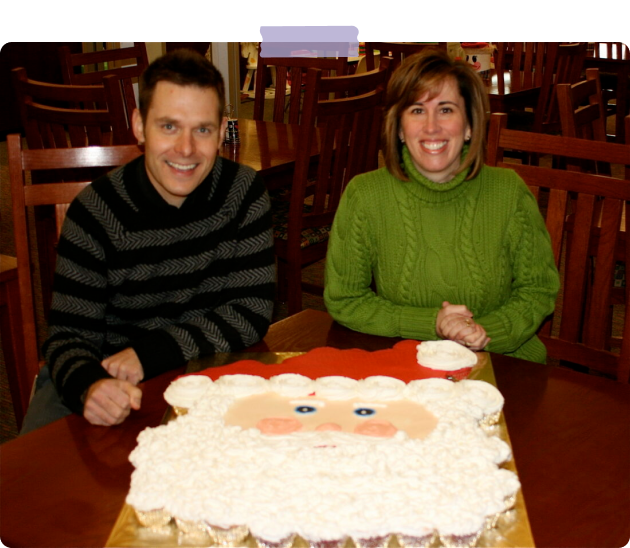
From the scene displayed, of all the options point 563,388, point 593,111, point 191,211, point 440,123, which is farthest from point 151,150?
point 593,111

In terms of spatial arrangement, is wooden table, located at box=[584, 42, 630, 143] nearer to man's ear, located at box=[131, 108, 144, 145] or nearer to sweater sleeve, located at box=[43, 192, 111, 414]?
man's ear, located at box=[131, 108, 144, 145]

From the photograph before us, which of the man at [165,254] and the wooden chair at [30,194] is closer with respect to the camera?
the man at [165,254]

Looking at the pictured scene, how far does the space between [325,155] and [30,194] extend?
1230 mm

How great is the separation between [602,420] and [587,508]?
0.77 ft

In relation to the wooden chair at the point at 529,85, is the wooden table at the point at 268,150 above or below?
below

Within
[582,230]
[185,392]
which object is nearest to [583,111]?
[582,230]

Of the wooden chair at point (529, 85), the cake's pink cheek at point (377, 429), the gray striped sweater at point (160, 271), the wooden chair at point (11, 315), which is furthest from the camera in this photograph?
the wooden chair at point (529, 85)

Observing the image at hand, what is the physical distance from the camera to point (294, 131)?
10.5 feet

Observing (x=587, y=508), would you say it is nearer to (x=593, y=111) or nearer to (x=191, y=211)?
(x=191, y=211)

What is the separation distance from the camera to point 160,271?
147 centimetres

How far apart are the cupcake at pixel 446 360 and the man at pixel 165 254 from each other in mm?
338

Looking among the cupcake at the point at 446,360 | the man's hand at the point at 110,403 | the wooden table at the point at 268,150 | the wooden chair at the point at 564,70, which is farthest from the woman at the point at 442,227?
the wooden chair at the point at 564,70

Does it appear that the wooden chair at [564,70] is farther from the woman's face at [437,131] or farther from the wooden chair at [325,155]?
the woman's face at [437,131]

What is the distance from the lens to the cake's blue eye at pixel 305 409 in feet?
3.49
